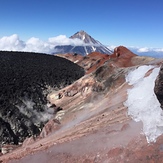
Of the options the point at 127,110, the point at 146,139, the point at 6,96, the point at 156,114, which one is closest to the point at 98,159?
the point at 146,139

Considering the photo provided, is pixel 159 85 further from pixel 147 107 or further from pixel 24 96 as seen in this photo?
pixel 24 96

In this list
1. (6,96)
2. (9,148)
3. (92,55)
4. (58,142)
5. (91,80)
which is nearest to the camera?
(58,142)

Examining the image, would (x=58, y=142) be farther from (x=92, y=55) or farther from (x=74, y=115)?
(x=92, y=55)

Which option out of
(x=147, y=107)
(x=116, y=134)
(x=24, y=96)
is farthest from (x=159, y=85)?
(x=24, y=96)

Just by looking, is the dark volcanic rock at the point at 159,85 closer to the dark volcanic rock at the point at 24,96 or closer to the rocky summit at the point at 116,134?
the rocky summit at the point at 116,134

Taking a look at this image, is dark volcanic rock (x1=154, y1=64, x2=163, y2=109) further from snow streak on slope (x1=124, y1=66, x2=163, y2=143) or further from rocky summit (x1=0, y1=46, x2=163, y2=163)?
snow streak on slope (x1=124, y1=66, x2=163, y2=143)

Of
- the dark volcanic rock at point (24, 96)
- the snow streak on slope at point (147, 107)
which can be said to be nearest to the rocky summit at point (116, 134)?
the snow streak on slope at point (147, 107)
